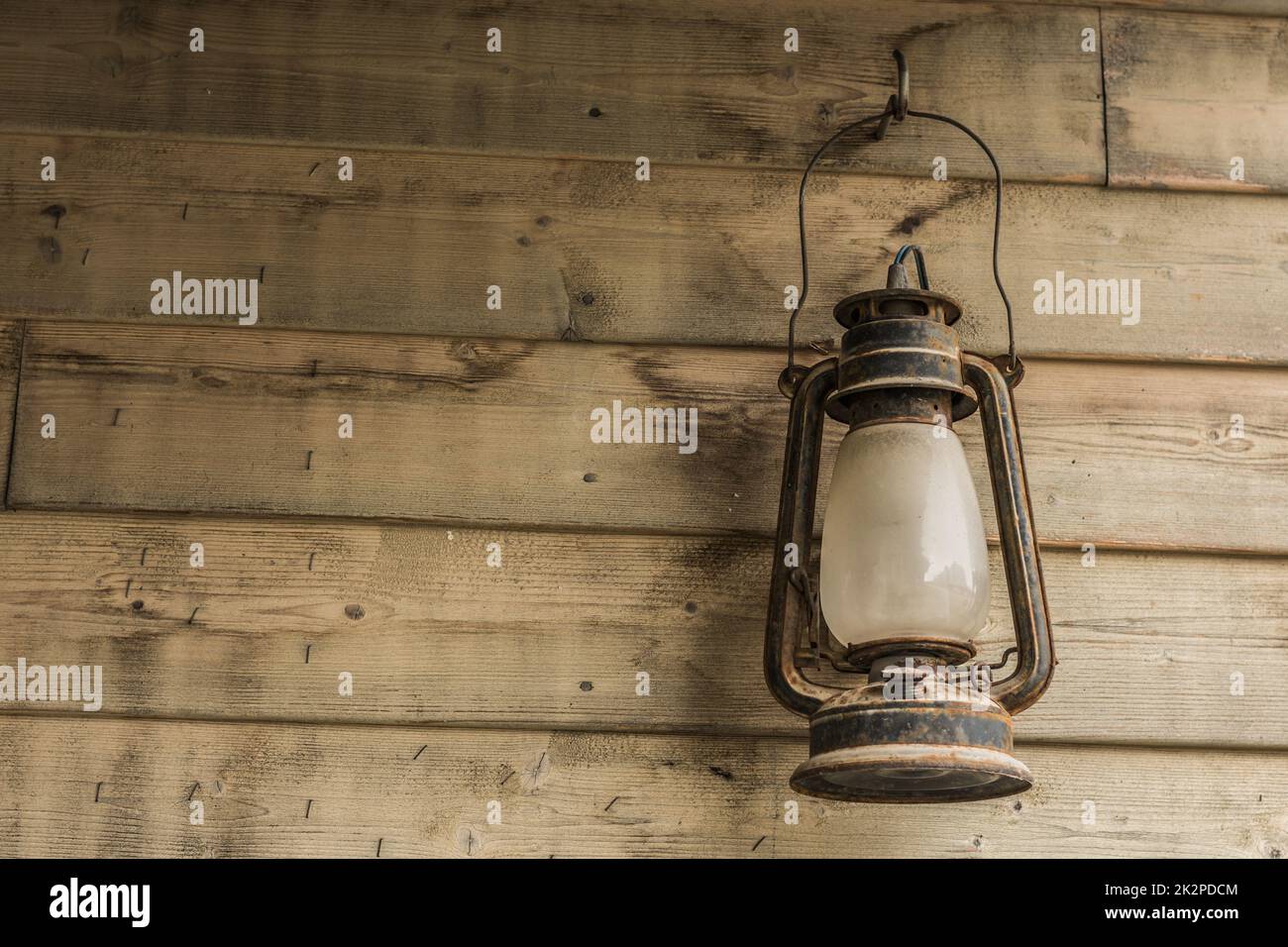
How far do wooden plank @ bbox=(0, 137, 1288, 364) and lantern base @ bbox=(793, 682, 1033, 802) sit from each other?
1.32ft

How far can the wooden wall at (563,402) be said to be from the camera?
121 cm

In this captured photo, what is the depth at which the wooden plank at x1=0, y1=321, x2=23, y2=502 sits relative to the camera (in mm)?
1251

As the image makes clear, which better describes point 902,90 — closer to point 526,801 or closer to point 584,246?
point 584,246

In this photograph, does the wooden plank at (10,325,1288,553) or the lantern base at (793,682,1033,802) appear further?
the wooden plank at (10,325,1288,553)

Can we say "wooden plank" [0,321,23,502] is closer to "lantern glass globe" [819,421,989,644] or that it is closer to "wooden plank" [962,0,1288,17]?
"lantern glass globe" [819,421,989,644]

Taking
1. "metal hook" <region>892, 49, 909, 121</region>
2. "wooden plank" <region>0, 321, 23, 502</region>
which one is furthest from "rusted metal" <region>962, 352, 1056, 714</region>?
"wooden plank" <region>0, 321, 23, 502</region>

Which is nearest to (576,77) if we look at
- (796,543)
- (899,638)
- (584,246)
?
(584,246)

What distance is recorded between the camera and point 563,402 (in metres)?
1.29

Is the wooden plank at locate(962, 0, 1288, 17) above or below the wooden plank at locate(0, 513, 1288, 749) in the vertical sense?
above

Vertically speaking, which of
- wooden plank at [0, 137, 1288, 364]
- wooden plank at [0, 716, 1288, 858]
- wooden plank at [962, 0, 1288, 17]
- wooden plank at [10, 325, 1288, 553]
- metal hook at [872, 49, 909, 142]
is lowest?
wooden plank at [0, 716, 1288, 858]

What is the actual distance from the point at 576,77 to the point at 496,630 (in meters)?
0.53

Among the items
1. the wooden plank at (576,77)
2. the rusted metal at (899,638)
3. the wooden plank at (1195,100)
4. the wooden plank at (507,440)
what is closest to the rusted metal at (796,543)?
the rusted metal at (899,638)

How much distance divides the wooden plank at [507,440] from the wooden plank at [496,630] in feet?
0.10
